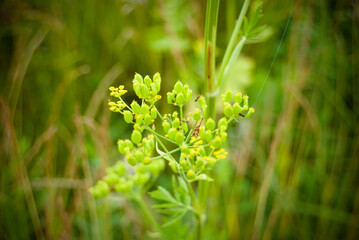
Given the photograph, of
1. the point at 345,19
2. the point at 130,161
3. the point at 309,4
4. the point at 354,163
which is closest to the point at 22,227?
the point at 130,161

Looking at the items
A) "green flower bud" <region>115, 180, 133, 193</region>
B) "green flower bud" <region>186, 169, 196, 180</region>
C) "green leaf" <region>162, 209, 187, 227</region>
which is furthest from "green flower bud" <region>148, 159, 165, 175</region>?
"green flower bud" <region>186, 169, 196, 180</region>

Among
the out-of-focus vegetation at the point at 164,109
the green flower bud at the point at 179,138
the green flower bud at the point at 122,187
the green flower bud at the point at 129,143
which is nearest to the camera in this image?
the green flower bud at the point at 179,138

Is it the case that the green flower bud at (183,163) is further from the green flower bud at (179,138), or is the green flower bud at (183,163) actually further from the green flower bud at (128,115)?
the green flower bud at (128,115)

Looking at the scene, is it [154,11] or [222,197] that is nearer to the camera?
[222,197]

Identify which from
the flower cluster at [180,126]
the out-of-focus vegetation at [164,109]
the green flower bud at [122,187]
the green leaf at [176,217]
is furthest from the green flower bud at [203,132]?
the out-of-focus vegetation at [164,109]

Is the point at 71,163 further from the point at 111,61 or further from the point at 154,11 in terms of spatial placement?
the point at 154,11

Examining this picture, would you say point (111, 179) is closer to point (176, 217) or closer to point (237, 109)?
point (176, 217)

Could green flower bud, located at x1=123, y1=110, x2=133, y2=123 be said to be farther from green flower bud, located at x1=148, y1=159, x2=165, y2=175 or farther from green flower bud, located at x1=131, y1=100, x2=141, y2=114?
green flower bud, located at x1=148, y1=159, x2=165, y2=175

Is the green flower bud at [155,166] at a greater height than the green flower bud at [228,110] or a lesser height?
lesser
